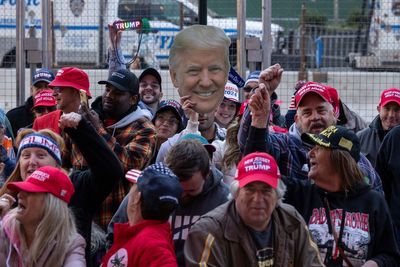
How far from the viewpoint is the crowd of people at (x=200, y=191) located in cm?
504

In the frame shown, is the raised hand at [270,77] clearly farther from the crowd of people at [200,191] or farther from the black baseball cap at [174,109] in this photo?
the black baseball cap at [174,109]

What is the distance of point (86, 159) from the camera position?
602 centimetres

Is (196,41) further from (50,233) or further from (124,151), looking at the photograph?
(50,233)

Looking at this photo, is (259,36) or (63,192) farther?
(259,36)

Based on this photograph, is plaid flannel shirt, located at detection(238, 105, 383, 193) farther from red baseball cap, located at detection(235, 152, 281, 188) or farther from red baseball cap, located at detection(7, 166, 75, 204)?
red baseball cap, located at detection(7, 166, 75, 204)

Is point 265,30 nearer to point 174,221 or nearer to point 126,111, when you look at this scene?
point 126,111

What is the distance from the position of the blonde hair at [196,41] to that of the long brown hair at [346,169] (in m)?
0.85

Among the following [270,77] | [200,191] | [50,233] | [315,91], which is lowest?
[50,233]

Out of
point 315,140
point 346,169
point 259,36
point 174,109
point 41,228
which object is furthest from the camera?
point 259,36

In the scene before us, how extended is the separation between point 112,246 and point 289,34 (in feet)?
32.8

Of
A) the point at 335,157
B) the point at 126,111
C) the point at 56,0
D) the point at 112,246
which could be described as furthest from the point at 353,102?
the point at 112,246

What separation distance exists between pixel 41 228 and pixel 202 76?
4.20 ft

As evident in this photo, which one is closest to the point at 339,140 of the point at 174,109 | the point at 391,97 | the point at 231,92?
the point at 174,109

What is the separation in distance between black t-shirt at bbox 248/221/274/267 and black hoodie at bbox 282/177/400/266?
596 millimetres
